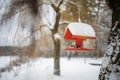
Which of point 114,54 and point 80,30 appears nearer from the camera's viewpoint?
point 114,54

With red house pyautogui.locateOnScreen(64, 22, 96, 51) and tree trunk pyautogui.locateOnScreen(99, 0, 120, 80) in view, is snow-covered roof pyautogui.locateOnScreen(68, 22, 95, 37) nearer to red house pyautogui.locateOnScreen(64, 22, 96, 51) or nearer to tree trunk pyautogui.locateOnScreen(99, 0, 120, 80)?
red house pyautogui.locateOnScreen(64, 22, 96, 51)

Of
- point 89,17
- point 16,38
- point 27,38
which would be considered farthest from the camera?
point 89,17

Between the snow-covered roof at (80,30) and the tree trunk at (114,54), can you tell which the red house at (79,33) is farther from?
the tree trunk at (114,54)

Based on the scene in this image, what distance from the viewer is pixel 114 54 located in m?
4.07

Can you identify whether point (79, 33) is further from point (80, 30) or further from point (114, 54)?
point (114, 54)

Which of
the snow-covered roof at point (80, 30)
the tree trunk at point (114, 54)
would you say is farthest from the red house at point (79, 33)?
the tree trunk at point (114, 54)

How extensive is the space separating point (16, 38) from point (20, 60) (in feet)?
6.02

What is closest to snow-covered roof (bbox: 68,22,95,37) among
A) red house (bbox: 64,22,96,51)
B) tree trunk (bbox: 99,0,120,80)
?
red house (bbox: 64,22,96,51)

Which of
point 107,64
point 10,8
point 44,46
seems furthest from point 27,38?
point 107,64

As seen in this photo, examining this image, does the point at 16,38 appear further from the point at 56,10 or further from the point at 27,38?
the point at 56,10

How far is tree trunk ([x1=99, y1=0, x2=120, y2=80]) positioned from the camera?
3998 mm

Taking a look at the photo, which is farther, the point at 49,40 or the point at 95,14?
the point at 49,40

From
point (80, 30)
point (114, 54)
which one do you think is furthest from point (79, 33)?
point (114, 54)

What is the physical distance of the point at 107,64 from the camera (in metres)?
4.11
